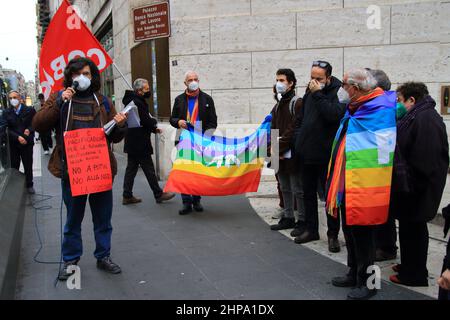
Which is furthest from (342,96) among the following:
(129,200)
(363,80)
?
(129,200)

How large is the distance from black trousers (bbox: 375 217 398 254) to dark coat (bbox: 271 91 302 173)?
1.24 meters

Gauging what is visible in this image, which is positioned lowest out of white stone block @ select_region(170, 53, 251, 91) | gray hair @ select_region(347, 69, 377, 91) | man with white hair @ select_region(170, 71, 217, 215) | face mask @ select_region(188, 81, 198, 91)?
man with white hair @ select_region(170, 71, 217, 215)

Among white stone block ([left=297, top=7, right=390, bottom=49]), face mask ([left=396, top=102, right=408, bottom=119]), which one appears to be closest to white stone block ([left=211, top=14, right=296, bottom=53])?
white stone block ([left=297, top=7, right=390, bottom=49])

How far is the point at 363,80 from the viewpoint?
3.60 m

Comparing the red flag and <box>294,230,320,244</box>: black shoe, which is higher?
the red flag

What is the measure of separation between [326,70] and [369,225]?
1755 millimetres

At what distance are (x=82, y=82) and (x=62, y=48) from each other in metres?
1.83

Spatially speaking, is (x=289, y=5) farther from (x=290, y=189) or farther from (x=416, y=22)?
(x=290, y=189)

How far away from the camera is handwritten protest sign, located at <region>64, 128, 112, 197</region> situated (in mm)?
4129

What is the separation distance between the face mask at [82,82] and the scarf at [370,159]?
2341 mm

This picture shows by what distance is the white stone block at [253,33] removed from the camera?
8.44m

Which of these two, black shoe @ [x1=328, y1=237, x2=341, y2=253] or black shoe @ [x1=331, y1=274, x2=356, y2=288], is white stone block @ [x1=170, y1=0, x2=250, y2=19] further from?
black shoe @ [x1=331, y1=274, x2=356, y2=288]

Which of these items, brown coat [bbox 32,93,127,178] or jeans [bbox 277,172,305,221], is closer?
brown coat [bbox 32,93,127,178]

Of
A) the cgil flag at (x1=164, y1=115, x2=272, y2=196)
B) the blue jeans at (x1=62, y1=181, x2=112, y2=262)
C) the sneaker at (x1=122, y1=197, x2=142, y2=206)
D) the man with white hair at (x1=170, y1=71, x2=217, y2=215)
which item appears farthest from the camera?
the sneaker at (x1=122, y1=197, x2=142, y2=206)
